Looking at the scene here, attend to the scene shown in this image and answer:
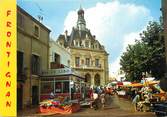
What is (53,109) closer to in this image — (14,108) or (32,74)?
(32,74)

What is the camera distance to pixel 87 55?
78.4 meters

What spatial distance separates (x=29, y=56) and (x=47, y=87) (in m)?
3.32

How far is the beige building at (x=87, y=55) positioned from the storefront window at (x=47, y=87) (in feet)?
148

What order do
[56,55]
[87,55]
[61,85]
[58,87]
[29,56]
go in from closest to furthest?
[29,56], [61,85], [58,87], [56,55], [87,55]

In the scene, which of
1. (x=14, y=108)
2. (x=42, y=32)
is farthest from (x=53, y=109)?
(x=14, y=108)

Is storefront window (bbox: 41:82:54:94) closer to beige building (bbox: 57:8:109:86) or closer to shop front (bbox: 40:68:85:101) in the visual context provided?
shop front (bbox: 40:68:85:101)

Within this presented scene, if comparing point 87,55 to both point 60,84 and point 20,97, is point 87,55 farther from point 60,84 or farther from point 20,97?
point 20,97

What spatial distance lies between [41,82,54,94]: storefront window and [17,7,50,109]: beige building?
51 centimetres

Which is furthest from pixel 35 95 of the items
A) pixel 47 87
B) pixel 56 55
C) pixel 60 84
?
pixel 56 55

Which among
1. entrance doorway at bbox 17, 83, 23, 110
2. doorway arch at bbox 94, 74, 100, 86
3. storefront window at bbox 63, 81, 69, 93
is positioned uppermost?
doorway arch at bbox 94, 74, 100, 86

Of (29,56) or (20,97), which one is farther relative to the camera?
(29,56)

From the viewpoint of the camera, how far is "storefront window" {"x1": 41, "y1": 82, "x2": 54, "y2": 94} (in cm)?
2821

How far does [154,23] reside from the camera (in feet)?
92.9

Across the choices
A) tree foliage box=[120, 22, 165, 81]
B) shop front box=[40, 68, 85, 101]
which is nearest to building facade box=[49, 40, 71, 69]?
shop front box=[40, 68, 85, 101]
